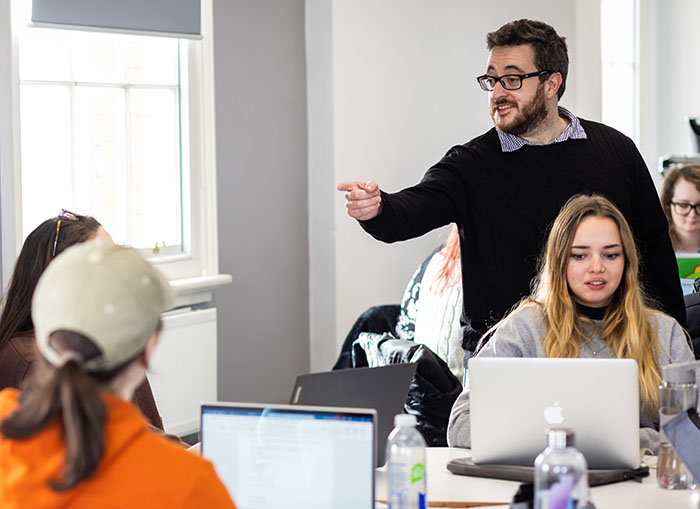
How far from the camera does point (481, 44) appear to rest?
516 centimetres

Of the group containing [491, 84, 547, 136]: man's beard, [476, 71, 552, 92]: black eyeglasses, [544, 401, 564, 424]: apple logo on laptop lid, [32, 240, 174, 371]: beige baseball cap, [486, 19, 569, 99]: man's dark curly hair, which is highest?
[486, 19, 569, 99]: man's dark curly hair

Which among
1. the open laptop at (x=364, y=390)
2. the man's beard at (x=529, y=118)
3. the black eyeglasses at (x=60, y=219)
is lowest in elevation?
the open laptop at (x=364, y=390)

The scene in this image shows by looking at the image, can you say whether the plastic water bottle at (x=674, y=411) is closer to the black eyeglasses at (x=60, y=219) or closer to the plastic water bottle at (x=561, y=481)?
the plastic water bottle at (x=561, y=481)

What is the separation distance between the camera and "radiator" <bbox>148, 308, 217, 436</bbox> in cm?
407

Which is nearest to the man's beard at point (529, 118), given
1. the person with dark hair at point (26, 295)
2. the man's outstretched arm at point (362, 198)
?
the man's outstretched arm at point (362, 198)

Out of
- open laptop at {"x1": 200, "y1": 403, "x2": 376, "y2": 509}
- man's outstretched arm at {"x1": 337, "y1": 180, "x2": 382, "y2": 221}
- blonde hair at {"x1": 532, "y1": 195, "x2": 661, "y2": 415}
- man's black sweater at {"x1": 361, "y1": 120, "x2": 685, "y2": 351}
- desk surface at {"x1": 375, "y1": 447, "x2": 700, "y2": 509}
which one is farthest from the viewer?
man's black sweater at {"x1": 361, "y1": 120, "x2": 685, "y2": 351}

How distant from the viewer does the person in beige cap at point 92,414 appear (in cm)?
131

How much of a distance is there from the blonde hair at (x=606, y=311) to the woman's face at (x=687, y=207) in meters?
2.13

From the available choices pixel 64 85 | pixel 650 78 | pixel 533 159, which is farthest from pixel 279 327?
pixel 650 78

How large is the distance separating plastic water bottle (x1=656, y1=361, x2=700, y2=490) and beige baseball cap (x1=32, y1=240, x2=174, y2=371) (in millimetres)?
1255

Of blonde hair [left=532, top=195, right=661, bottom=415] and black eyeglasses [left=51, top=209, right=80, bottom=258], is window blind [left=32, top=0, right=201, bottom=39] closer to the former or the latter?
black eyeglasses [left=51, top=209, right=80, bottom=258]

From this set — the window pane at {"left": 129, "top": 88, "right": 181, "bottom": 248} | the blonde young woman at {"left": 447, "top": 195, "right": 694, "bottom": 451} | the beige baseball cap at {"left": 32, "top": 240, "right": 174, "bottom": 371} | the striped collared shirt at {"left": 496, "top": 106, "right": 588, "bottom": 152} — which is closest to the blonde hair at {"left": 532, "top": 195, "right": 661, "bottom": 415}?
the blonde young woman at {"left": 447, "top": 195, "right": 694, "bottom": 451}

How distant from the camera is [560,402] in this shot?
2100 mm

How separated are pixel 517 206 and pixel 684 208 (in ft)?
6.94
